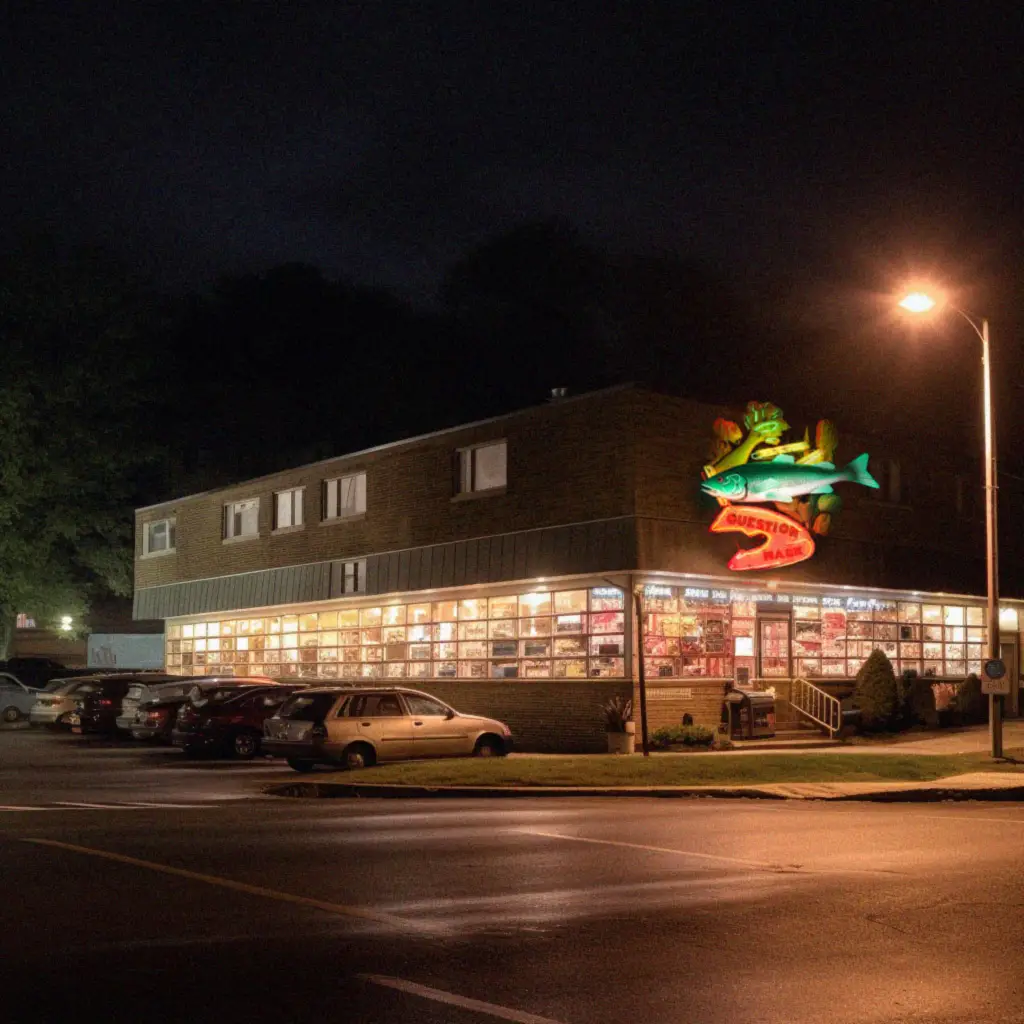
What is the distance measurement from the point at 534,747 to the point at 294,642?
12.1 metres

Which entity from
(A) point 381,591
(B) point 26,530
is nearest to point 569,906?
(A) point 381,591

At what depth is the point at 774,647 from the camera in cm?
3216

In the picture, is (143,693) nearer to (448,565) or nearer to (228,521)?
(448,565)

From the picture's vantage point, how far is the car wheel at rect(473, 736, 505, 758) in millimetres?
25906

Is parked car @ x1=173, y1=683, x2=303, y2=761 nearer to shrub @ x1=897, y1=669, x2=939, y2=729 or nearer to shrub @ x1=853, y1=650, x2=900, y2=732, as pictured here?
shrub @ x1=853, y1=650, x2=900, y2=732

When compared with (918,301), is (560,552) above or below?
below

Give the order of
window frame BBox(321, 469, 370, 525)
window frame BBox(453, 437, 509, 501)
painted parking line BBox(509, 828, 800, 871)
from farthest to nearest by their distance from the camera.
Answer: window frame BBox(321, 469, 370, 525) → window frame BBox(453, 437, 509, 501) → painted parking line BBox(509, 828, 800, 871)

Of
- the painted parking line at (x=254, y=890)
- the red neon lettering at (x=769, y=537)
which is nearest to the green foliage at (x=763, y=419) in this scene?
the red neon lettering at (x=769, y=537)

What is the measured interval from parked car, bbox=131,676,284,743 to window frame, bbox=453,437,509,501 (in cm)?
625

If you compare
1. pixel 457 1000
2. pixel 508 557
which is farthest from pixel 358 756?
pixel 457 1000

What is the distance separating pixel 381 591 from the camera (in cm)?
3594

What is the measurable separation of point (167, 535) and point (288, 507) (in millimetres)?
8440

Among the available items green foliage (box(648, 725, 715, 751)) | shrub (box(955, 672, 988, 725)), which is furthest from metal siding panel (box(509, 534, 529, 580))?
shrub (box(955, 672, 988, 725))

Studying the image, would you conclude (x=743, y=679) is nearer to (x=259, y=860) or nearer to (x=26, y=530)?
(x=259, y=860)
